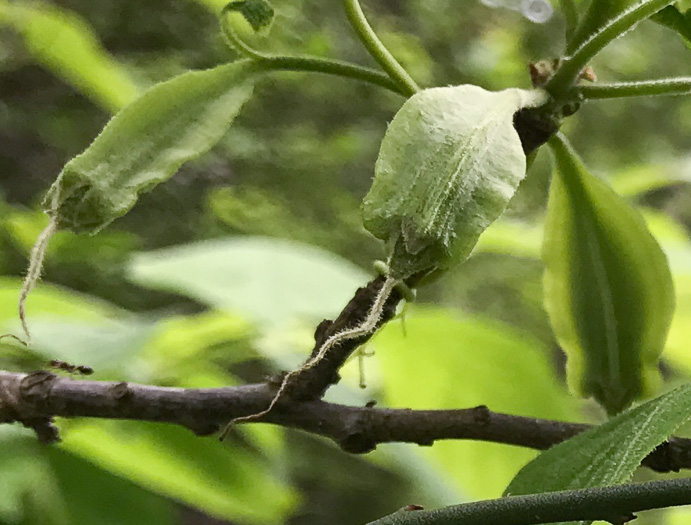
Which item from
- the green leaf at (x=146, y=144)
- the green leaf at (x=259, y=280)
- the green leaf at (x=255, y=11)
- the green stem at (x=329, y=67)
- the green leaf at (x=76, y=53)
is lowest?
the green leaf at (x=146, y=144)

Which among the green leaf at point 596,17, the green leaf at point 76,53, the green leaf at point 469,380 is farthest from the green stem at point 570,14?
the green leaf at point 76,53

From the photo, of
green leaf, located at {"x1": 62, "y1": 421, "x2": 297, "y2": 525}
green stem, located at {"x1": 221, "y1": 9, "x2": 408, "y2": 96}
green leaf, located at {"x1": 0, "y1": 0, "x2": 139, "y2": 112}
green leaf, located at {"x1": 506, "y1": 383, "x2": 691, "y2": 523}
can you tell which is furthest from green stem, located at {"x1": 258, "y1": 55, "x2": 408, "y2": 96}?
green leaf, located at {"x1": 0, "y1": 0, "x2": 139, "y2": 112}

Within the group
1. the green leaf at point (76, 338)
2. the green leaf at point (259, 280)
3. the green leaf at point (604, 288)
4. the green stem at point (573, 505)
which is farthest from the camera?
the green leaf at point (259, 280)

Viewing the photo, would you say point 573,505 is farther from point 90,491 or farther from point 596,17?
point 90,491

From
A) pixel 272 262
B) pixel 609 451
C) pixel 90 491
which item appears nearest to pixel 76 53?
pixel 272 262

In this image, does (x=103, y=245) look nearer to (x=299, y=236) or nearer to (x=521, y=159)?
(x=299, y=236)

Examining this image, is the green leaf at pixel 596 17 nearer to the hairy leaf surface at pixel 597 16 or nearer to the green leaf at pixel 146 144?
the hairy leaf surface at pixel 597 16

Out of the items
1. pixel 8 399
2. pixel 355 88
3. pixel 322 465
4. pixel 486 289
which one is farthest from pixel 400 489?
pixel 8 399
